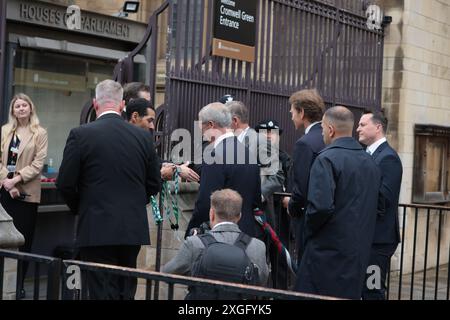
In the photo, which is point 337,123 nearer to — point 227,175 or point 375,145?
point 227,175

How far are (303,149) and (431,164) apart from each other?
7251mm

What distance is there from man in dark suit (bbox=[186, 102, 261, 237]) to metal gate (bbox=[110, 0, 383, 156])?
160cm

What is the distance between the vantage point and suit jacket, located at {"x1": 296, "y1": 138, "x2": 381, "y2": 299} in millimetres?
5750

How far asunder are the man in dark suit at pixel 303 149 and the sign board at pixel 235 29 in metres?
2.21

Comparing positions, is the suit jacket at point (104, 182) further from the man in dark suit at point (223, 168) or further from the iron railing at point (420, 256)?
the iron railing at point (420, 256)

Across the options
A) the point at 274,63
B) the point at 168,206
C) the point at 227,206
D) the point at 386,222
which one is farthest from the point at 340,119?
the point at 274,63

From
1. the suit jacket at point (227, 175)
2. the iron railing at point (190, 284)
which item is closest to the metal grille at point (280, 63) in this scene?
the suit jacket at point (227, 175)

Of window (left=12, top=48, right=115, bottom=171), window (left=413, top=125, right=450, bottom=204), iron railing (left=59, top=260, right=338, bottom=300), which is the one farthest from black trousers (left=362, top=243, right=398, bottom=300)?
window (left=12, top=48, right=115, bottom=171)

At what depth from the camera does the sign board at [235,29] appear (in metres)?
8.76
